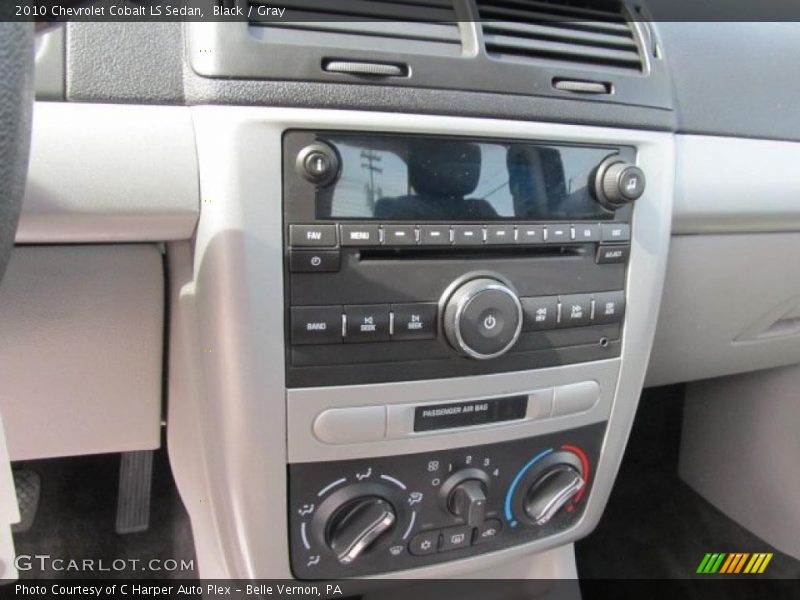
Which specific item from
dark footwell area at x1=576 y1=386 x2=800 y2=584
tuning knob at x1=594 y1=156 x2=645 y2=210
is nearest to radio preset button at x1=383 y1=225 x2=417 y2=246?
tuning knob at x1=594 y1=156 x2=645 y2=210

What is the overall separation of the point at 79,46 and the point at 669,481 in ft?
4.19

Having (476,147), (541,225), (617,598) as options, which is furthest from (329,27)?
(617,598)

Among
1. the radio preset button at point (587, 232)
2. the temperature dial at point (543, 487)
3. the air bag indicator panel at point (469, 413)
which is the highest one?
the radio preset button at point (587, 232)

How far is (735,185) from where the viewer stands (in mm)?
807

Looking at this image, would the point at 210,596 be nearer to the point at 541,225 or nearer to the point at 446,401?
the point at 446,401

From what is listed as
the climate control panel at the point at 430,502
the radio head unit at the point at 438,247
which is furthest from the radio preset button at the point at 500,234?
the climate control panel at the point at 430,502

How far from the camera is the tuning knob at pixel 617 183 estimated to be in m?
0.67

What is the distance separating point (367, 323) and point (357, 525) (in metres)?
0.22

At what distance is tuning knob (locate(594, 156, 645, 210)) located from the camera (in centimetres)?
67

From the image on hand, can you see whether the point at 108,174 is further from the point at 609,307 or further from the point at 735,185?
the point at 735,185

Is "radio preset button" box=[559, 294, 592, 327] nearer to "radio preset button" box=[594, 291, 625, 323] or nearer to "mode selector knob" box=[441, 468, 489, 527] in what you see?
"radio preset button" box=[594, 291, 625, 323]

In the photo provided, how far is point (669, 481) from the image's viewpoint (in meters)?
1.37

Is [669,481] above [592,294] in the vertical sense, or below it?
below

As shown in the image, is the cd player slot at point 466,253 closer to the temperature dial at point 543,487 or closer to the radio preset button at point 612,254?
the radio preset button at point 612,254
